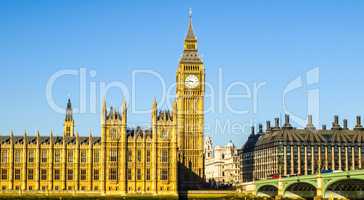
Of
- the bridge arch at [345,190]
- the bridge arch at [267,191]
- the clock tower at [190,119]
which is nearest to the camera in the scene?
the bridge arch at [345,190]

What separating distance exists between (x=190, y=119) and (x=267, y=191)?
23379 mm

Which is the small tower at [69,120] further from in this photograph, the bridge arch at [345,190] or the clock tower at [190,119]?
the bridge arch at [345,190]

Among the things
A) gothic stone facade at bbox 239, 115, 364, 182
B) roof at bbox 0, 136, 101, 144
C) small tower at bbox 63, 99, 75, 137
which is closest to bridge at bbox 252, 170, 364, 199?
gothic stone facade at bbox 239, 115, 364, 182

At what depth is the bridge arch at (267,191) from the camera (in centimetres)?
15975

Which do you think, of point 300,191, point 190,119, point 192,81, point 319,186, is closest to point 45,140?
point 190,119

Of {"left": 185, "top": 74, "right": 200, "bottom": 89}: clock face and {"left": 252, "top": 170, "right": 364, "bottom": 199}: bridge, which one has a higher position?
{"left": 185, "top": 74, "right": 200, "bottom": 89}: clock face

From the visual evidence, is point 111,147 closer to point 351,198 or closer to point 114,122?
point 114,122

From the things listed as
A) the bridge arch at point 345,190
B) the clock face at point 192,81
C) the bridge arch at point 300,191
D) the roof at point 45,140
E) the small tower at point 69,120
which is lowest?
the bridge arch at point 300,191

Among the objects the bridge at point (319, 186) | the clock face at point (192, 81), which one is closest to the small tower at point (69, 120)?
the clock face at point (192, 81)

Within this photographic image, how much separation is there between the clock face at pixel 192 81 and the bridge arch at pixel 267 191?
86.6 ft

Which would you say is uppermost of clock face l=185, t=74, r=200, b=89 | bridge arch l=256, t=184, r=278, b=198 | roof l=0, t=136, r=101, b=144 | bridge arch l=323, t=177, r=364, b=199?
clock face l=185, t=74, r=200, b=89

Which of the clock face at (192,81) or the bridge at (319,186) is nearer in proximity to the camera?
the bridge at (319,186)

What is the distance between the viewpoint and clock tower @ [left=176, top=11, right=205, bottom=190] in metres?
159

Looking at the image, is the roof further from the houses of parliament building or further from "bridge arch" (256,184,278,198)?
"bridge arch" (256,184,278,198)
